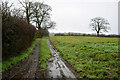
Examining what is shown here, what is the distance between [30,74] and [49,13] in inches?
1221

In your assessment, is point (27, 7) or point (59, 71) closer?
point (59, 71)

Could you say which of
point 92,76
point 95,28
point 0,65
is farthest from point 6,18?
point 95,28

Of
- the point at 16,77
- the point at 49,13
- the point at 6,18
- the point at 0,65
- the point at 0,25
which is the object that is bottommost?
the point at 16,77

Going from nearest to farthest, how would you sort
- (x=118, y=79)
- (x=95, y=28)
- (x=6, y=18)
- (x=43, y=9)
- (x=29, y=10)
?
(x=118, y=79), (x=6, y=18), (x=29, y=10), (x=43, y=9), (x=95, y=28)

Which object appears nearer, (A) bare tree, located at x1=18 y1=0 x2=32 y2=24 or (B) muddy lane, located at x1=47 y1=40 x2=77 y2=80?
(B) muddy lane, located at x1=47 y1=40 x2=77 y2=80

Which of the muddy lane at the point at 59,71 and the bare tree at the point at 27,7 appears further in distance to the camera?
A: the bare tree at the point at 27,7

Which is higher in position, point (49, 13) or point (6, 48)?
point (49, 13)

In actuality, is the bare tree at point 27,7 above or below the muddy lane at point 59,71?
above

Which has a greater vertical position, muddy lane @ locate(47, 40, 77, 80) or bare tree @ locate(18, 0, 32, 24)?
bare tree @ locate(18, 0, 32, 24)

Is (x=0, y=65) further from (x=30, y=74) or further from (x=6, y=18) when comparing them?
(x=6, y=18)

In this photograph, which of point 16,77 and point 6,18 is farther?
point 6,18

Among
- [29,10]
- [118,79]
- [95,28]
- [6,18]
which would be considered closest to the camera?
[118,79]

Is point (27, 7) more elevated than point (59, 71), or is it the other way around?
point (27, 7)

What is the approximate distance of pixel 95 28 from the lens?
50.9 m
